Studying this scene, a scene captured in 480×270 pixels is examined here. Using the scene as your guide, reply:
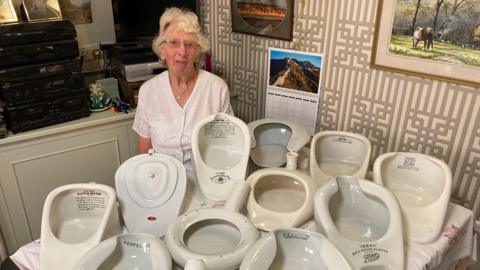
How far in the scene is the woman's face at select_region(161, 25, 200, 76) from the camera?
1.41 meters

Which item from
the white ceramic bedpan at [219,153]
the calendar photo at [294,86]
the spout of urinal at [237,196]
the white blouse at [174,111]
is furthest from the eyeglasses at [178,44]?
the spout of urinal at [237,196]

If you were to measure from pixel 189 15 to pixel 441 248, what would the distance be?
46.2 inches

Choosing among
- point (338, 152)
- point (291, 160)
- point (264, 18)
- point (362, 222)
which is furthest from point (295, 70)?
point (362, 222)

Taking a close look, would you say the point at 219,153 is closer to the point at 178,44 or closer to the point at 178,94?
the point at 178,94

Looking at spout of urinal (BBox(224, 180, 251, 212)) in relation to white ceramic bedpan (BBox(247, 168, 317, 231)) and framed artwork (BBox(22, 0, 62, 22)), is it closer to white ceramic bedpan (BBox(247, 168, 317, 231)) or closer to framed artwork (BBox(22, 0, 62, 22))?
white ceramic bedpan (BBox(247, 168, 317, 231))

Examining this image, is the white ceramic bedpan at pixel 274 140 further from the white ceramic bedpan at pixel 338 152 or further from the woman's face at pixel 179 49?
the woman's face at pixel 179 49

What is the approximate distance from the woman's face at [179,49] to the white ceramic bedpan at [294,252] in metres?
0.82

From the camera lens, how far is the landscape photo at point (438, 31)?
4.01ft

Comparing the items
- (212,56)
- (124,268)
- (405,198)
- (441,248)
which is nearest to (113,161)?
(212,56)

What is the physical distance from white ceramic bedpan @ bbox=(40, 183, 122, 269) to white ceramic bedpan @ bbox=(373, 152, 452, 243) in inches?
31.2

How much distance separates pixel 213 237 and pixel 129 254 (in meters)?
0.21

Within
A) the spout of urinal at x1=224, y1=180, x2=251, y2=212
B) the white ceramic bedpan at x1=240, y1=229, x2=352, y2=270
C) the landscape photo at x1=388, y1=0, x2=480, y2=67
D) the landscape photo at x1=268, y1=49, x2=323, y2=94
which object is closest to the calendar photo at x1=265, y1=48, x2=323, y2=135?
the landscape photo at x1=268, y1=49, x2=323, y2=94

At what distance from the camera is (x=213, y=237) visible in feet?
3.08

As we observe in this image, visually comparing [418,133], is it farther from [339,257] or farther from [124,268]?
[124,268]
